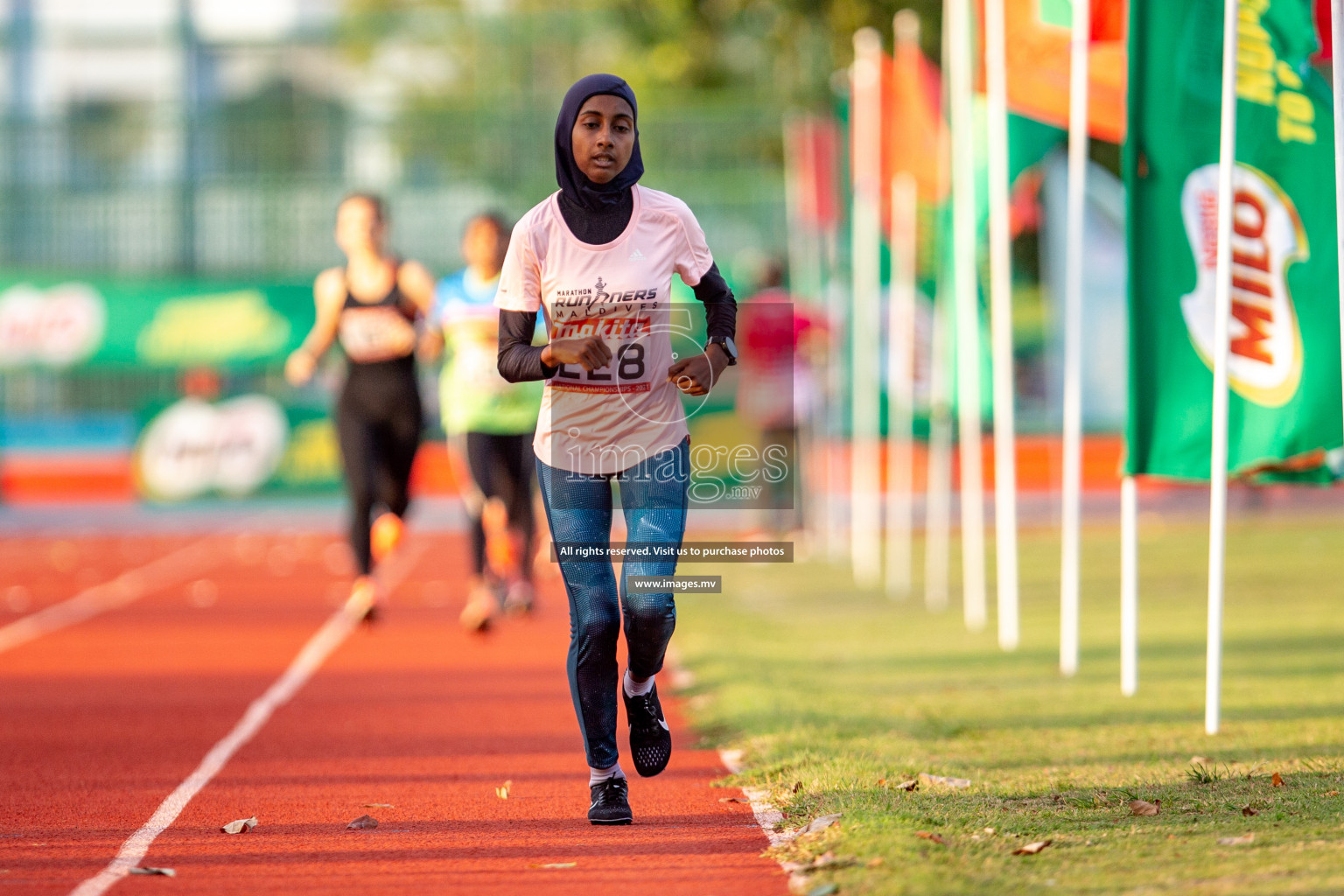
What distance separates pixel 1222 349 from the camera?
7.94m

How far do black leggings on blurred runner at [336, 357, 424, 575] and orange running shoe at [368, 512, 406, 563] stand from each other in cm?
9

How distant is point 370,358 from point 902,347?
621 cm

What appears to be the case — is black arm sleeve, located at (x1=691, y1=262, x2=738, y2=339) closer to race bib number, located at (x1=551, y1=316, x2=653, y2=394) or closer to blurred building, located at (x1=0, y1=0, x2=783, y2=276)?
race bib number, located at (x1=551, y1=316, x2=653, y2=394)

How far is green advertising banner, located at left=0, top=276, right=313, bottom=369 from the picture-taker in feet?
85.5

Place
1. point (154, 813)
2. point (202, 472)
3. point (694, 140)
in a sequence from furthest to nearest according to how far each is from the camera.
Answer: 1. point (694, 140)
2. point (202, 472)
3. point (154, 813)

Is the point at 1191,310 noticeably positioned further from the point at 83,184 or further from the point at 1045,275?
the point at 83,184

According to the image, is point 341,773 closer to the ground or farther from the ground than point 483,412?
closer to the ground

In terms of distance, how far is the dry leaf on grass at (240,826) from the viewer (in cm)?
614

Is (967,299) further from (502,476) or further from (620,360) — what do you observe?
(620,360)

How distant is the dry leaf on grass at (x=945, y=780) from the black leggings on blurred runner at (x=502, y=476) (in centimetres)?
500

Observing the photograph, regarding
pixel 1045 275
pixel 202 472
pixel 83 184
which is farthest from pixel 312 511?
pixel 1045 275

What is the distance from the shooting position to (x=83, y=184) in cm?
2912

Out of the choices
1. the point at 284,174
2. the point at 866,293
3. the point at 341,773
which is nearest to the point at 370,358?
the point at 341,773

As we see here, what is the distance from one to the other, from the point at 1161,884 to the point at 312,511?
895 inches
